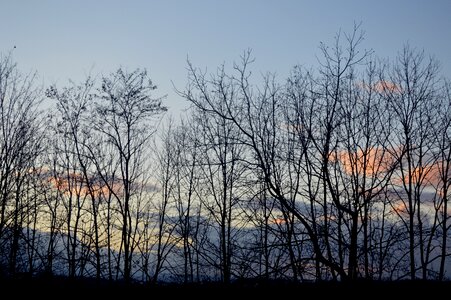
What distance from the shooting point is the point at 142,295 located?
23.8 ft

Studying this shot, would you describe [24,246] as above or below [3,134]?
below

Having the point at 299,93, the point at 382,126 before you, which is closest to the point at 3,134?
the point at 299,93

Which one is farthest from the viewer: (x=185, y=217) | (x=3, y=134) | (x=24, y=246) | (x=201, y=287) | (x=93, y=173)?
(x=185, y=217)

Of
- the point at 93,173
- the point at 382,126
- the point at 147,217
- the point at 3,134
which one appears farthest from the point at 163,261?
the point at 382,126

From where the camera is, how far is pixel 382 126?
15.0 m

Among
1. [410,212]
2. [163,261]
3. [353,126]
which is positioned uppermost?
[353,126]

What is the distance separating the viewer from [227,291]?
7.38 meters

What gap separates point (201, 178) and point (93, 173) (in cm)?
633

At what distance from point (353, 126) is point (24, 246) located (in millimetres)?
20115

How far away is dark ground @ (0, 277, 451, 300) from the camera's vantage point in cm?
715

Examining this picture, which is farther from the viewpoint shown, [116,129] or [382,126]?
[116,129]

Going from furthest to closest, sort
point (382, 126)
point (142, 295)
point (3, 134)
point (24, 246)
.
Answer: point (24, 246) < point (382, 126) < point (3, 134) < point (142, 295)

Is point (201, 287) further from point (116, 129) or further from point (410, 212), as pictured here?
point (410, 212)

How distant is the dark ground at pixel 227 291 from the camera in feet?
23.5
